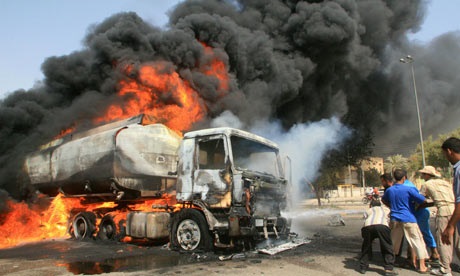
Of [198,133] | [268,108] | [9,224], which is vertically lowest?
[9,224]

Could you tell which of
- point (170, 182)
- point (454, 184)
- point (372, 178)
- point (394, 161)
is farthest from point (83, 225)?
point (394, 161)

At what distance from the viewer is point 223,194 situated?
23.0 feet

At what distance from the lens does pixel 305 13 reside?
2081cm

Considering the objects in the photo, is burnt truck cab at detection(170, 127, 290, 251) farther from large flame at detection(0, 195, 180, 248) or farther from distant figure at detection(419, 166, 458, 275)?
large flame at detection(0, 195, 180, 248)

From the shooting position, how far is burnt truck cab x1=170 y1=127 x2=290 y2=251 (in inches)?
271

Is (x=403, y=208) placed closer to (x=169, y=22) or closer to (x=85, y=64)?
(x=85, y=64)

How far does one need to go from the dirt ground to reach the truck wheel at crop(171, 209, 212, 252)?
22 centimetres

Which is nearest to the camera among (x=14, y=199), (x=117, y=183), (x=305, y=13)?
(x=117, y=183)

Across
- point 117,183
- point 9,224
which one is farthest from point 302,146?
point 9,224

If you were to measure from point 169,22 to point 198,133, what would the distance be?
1468cm

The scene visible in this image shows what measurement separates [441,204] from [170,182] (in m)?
6.13

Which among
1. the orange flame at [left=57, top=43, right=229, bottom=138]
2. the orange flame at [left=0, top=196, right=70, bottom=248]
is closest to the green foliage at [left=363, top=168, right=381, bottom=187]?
the orange flame at [left=57, top=43, right=229, bottom=138]

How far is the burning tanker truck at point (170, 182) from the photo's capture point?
702 centimetres

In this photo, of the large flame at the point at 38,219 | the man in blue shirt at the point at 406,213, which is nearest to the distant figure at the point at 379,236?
the man in blue shirt at the point at 406,213
